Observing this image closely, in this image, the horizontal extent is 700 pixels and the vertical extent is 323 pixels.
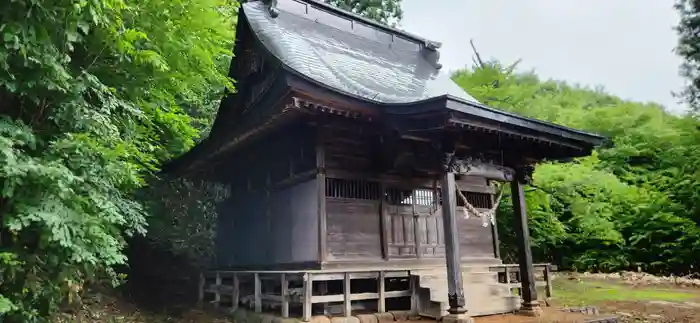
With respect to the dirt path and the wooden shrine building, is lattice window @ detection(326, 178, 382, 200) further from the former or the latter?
the dirt path

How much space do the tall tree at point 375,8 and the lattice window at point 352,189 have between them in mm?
17744

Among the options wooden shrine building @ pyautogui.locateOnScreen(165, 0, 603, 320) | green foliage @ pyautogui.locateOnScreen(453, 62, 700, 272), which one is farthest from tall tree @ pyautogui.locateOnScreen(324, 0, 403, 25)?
wooden shrine building @ pyautogui.locateOnScreen(165, 0, 603, 320)

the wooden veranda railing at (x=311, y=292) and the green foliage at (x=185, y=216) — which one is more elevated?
the green foliage at (x=185, y=216)

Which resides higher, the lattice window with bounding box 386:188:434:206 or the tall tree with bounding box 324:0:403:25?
the tall tree with bounding box 324:0:403:25

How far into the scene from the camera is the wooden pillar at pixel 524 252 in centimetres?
796

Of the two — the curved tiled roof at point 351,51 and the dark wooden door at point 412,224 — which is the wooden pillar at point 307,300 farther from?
the curved tiled roof at point 351,51

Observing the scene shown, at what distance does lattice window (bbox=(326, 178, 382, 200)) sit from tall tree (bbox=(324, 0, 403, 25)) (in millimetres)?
17744

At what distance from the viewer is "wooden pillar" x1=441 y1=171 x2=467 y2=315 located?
21.2ft

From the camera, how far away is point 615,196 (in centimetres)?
1683

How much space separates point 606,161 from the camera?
19531mm

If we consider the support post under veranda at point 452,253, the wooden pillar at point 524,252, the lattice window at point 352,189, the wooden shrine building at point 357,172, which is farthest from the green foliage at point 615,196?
the support post under veranda at point 452,253

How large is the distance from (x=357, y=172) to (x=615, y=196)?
41.7 ft

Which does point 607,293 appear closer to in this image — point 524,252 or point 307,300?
point 524,252

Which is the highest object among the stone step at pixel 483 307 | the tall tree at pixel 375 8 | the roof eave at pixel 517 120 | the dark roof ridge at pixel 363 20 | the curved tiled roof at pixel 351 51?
the tall tree at pixel 375 8
